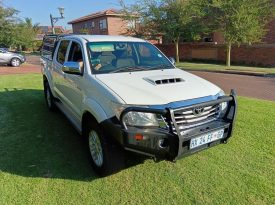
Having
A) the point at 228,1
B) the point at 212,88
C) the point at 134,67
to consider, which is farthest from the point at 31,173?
the point at 228,1

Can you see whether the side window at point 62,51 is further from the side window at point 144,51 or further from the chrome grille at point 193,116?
the chrome grille at point 193,116

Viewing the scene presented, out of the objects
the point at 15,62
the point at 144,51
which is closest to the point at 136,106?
the point at 144,51

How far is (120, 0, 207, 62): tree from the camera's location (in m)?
21.6

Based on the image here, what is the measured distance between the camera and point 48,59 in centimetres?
612

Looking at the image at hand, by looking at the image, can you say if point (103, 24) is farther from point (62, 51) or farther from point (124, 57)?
point (124, 57)

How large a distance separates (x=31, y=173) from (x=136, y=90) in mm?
1829

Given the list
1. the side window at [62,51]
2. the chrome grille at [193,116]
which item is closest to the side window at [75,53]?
the side window at [62,51]

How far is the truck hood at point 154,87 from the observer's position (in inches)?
119

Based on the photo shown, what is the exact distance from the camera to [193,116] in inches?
123

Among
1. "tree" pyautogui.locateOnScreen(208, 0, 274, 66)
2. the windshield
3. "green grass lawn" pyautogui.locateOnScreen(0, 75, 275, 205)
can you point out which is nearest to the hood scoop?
the windshield

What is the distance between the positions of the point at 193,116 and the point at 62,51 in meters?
3.13

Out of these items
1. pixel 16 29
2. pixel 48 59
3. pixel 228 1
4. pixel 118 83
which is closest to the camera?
pixel 118 83

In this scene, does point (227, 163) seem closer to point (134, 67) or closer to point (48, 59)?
point (134, 67)

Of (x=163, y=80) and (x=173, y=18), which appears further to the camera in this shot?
(x=173, y=18)
